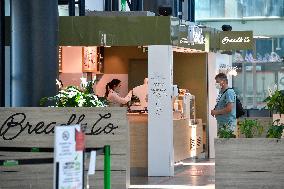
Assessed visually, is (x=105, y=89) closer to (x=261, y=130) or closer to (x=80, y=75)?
(x=80, y=75)

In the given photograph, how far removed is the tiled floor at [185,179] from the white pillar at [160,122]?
30 centimetres

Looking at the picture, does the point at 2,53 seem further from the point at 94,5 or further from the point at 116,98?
the point at 94,5

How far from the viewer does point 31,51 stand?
51.9 feet

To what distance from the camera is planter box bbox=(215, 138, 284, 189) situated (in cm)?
1203

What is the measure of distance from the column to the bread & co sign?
236 inches

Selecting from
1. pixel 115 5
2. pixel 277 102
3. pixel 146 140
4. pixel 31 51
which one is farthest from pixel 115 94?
pixel 115 5

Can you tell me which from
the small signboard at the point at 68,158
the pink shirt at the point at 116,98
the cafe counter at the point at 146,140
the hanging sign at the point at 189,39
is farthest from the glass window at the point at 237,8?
the small signboard at the point at 68,158

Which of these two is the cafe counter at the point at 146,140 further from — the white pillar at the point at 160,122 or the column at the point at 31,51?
the column at the point at 31,51

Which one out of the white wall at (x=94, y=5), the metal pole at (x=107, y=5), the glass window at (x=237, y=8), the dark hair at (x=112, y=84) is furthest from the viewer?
the glass window at (x=237, y=8)

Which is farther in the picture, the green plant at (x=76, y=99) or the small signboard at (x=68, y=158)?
the green plant at (x=76, y=99)

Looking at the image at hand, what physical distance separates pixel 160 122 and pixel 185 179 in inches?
41.4

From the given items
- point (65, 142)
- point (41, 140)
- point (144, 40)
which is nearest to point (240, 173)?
point (41, 140)

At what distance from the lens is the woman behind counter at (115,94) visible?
18391 millimetres

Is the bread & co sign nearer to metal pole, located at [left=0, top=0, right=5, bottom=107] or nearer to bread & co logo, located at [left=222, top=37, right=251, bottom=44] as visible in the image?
bread & co logo, located at [left=222, top=37, right=251, bottom=44]
